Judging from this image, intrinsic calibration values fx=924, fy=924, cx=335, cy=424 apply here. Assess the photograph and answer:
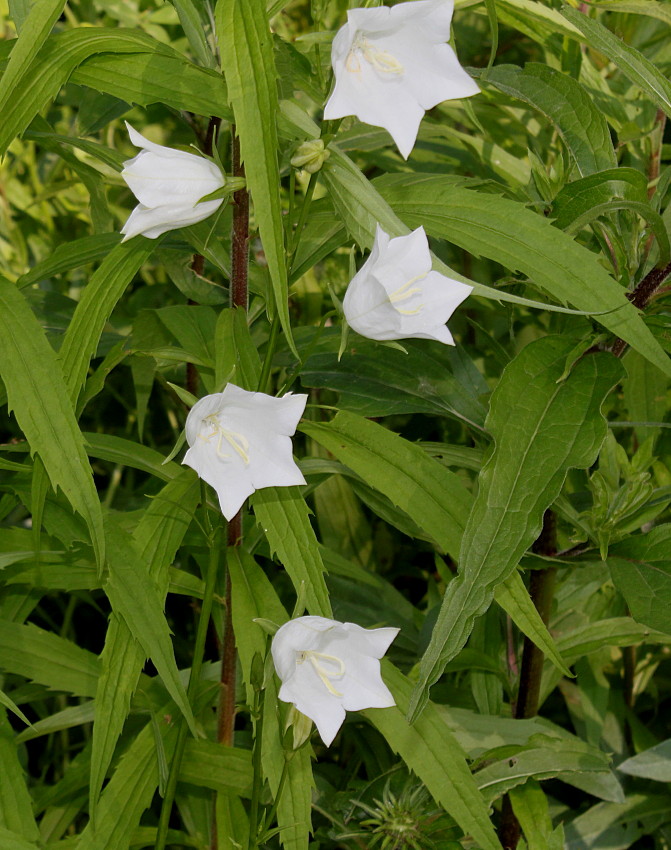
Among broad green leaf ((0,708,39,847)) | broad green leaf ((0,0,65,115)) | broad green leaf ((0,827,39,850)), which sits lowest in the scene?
broad green leaf ((0,708,39,847))

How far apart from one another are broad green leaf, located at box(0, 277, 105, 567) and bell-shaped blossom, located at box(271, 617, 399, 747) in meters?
0.13

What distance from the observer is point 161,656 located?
25.1 inches

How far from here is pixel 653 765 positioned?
82cm

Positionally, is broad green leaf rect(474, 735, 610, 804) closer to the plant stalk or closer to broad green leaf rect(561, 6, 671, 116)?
the plant stalk

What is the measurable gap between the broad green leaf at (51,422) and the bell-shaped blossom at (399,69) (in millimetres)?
237

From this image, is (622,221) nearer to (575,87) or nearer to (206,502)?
(575,87)

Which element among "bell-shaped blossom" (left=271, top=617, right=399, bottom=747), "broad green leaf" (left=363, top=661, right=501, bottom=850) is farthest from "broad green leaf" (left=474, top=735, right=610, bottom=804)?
"bell-shaped blossom" (left=271, top=617, right=399, bottom=747)

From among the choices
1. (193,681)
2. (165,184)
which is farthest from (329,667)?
(165,184)

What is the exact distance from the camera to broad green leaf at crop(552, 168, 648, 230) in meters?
0.72

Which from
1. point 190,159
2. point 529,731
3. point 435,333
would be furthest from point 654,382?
point 190,159

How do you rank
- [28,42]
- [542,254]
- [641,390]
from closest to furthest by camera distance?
1. [28,42]
2. [542,254]
3. [641,390]

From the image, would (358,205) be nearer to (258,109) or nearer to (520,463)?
(258,109)

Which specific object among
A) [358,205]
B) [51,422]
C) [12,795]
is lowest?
[12,795]

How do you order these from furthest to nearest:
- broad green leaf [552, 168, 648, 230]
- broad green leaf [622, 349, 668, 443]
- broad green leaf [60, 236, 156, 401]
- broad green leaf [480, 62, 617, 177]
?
broad green leaf [622, 349, 668, 443] < broad green leaf [480, 62, 617, 177] < broad green leaf [552, 168, 648, 230] < broad green leaf [60, 236, 156, 401]
